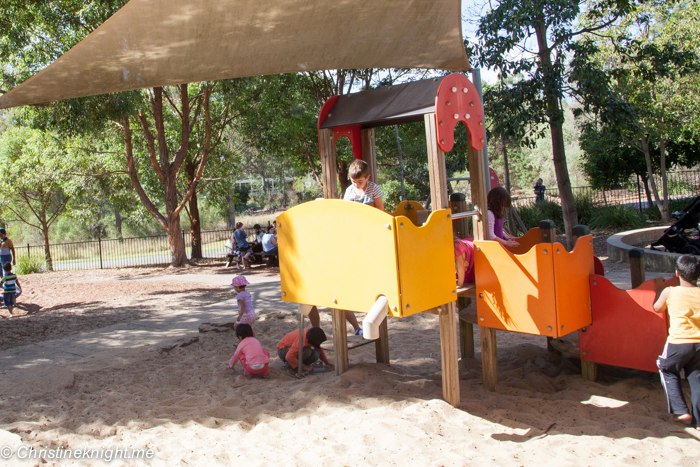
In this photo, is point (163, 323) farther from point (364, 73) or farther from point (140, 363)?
point (364, 73)

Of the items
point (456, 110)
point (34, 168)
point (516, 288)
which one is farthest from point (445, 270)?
point (34, 168)

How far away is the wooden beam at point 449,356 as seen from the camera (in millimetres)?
4184

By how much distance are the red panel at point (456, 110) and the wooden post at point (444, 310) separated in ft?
0.23

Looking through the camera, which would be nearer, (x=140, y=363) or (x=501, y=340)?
(x=140, y=363)

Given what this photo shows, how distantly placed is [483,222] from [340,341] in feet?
5.86

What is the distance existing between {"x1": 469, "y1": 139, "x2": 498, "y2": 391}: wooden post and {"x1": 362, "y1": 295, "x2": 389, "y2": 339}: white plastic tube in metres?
1.10

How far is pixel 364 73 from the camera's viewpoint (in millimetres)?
16297

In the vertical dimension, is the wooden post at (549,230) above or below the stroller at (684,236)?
above

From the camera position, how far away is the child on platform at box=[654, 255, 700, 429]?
3.67 m

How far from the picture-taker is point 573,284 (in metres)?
4.25

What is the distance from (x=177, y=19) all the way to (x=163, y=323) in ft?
19.1

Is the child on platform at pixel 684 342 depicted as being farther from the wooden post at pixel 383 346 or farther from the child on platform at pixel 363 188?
the wooden post at pixel 383 346

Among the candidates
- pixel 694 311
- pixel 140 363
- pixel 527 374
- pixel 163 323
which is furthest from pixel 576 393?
pixel 163 323

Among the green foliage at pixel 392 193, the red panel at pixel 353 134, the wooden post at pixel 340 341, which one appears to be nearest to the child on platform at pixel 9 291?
the wooden post at pixel 340 341
